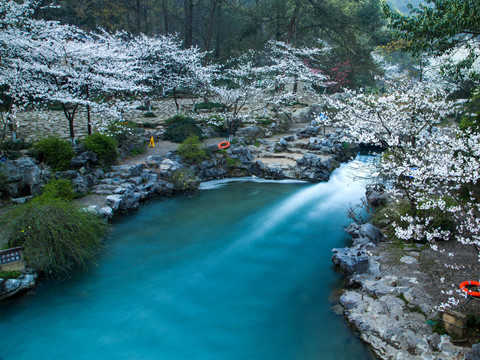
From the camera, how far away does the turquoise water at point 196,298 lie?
5.62m

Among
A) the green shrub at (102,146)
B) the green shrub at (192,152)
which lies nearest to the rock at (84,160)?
the green shrub at (102,146)

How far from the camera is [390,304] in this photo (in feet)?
19.8

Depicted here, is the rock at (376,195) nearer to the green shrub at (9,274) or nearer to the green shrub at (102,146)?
the green shrub at (102,146)

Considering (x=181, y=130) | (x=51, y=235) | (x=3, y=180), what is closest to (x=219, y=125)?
(x=181, y=130)

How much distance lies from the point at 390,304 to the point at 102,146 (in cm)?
997

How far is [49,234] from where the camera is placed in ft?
22.5

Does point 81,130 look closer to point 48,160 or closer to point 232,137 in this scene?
point 48,160

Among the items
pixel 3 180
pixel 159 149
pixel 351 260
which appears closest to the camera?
pixel 351 260

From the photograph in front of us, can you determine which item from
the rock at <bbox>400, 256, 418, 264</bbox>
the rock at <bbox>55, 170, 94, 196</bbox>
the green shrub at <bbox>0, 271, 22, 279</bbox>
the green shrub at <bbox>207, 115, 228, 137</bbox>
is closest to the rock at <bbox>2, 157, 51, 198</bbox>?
the rock at <bbox>55, 170, 94, 196</bbox>

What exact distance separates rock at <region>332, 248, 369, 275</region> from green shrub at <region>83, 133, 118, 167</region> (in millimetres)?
8373

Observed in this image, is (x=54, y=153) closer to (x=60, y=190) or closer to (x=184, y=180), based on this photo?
(x=60, y=190)

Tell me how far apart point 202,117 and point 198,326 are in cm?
1328

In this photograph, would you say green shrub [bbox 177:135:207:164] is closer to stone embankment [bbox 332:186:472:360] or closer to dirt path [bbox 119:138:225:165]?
dirt path [bbox 119:138:225:165]

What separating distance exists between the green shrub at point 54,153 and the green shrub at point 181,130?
221 inches
